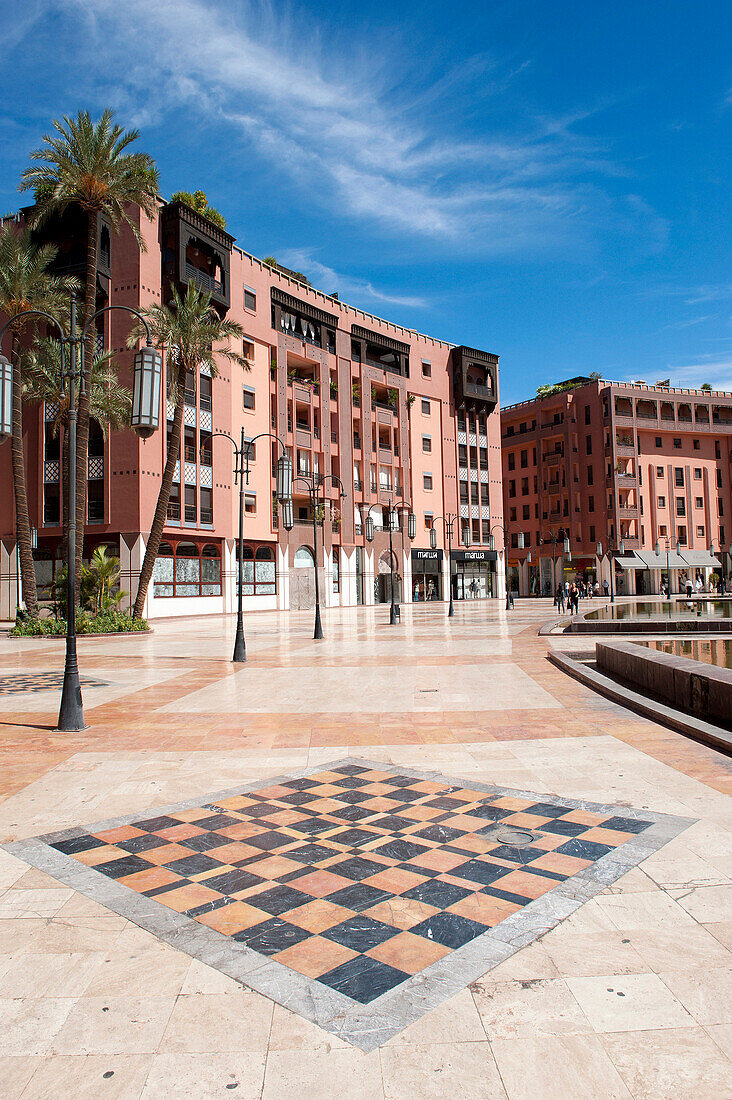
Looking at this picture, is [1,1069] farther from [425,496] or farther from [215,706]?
[425,496]

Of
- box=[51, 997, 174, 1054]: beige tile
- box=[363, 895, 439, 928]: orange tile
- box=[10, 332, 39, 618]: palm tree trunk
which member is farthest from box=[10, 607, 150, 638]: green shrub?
box=[51, 997, 174, 1054]: beige tile

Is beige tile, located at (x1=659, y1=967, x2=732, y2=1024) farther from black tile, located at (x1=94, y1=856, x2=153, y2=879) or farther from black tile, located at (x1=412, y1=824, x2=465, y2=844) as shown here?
black tile, located at (x1=94, y1=856, x2=153, y2=879)

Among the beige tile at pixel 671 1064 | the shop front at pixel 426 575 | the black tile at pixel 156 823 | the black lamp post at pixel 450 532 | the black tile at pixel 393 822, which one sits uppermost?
the black lamp post at pixel 450 532

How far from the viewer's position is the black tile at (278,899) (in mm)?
4398

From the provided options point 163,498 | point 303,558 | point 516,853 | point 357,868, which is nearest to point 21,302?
point 163,498

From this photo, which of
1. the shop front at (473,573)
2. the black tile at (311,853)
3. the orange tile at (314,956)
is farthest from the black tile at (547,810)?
the shop front at (473,573)

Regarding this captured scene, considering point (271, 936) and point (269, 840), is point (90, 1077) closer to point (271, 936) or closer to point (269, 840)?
point (271, 936)

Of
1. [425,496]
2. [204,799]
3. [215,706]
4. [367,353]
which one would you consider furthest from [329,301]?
[204,799]

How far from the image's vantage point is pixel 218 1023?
3270 millimetres

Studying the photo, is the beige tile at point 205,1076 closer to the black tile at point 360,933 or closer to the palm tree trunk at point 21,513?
the black tile at point 360,933

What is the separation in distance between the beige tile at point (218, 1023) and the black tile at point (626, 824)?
10.9 feet

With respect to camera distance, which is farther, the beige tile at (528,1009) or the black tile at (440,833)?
the black tile at (440,833)

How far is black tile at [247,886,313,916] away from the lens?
4.40 meters

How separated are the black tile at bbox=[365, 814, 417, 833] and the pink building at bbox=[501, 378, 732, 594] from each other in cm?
6864
